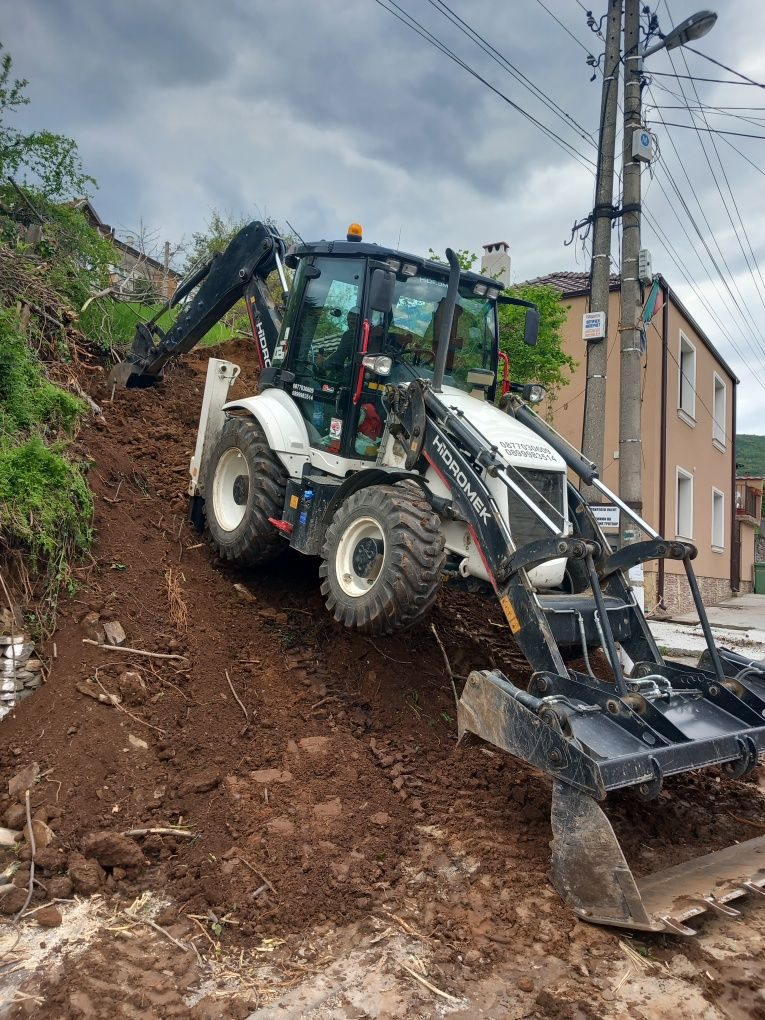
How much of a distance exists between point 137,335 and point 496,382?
478 cm

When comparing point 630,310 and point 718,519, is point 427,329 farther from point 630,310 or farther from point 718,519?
point 718,519

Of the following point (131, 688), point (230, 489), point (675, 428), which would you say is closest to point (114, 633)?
point (131, 688)

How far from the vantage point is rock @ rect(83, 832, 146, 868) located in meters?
4.02

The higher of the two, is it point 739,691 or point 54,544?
point 54,544

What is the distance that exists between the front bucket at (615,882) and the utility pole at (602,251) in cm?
505

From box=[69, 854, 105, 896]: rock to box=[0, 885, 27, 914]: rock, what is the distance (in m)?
0.23

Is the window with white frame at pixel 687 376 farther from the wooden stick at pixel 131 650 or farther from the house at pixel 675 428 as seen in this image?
the wooden stick at pixel 131 650

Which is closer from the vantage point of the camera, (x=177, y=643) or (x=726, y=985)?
(x=726, y=985)

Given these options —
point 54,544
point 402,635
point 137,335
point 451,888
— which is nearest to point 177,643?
point 54,544

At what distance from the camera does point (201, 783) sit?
4.59m

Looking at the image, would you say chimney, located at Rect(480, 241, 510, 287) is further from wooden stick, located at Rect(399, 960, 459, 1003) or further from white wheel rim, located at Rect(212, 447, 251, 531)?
wooden stick, located at Rect(399, 960, 459, 1003)

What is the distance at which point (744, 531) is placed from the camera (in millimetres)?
25344

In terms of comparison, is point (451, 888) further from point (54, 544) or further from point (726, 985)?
point (54, 544)

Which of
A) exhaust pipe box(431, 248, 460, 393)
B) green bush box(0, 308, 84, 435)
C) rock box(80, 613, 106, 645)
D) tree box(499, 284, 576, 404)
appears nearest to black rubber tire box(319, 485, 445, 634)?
exhaust pipe box(431, 248, 460, 393)
